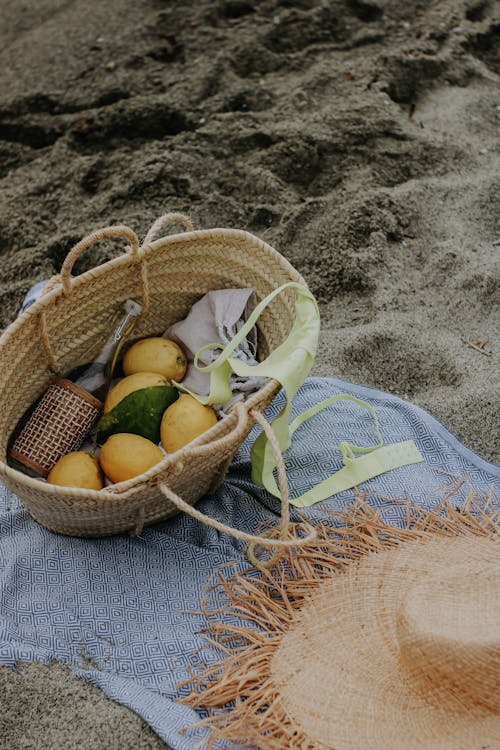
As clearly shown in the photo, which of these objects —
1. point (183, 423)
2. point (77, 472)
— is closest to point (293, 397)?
point (183, 423)

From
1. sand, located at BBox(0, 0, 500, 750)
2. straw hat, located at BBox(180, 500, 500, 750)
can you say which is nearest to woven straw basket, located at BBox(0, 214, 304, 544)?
straw hat, located at BBox(180, 500, 500, 750)

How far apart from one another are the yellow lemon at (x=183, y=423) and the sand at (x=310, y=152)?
0.53 meters

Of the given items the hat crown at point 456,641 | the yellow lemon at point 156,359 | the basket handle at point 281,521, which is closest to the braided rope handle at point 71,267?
the yellow lemon at point 156,359

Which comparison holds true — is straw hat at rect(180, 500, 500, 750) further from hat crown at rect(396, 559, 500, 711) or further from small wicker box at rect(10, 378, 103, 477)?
small wicker box at rect(10, 378, 103, 477)

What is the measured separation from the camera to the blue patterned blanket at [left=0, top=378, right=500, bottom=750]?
1.28 meters

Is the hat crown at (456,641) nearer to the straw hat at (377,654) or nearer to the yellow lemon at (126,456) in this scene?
the straw hat at (377,654)

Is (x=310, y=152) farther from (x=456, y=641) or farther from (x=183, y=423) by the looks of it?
(x=456, y=641)

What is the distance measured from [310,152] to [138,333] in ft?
3.29

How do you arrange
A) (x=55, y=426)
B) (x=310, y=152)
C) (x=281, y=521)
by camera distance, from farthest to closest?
(x=310, y=152)
(x=55, y=426)
(x=281, y=521)

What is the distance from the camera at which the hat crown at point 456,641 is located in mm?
965

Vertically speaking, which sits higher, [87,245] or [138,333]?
[87,245]

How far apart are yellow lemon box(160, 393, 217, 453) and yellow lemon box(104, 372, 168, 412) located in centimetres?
9

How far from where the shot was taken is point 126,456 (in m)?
1.40

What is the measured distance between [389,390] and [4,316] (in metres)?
1.06
